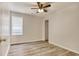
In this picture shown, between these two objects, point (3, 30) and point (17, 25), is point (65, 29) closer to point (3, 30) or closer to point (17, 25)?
point (17, 25)

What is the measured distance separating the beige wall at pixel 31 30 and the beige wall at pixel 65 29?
0.20m

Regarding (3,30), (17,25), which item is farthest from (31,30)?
(3,30)

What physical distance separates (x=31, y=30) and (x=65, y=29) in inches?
23.3

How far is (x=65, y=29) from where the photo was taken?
4.36 ft

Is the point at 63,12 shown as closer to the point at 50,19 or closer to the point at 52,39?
the point at 50,19

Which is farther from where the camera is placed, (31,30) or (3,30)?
(31,30)

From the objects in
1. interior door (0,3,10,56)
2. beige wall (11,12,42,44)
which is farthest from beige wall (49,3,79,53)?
interior door (0,3,10,56)

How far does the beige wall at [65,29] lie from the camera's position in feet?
4.39

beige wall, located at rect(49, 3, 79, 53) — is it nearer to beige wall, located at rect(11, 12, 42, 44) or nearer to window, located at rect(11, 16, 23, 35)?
beige wall, located at rect(11, 12, 42, 44)

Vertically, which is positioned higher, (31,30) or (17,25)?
(17,25)

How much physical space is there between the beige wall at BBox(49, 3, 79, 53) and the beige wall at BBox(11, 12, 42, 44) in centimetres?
20

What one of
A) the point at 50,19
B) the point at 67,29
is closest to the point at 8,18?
the point at 50,19

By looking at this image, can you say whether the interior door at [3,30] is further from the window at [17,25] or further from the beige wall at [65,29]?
the beige wall at [65,29]

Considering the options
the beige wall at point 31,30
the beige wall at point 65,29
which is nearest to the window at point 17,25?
the beige wall at point 31,30
